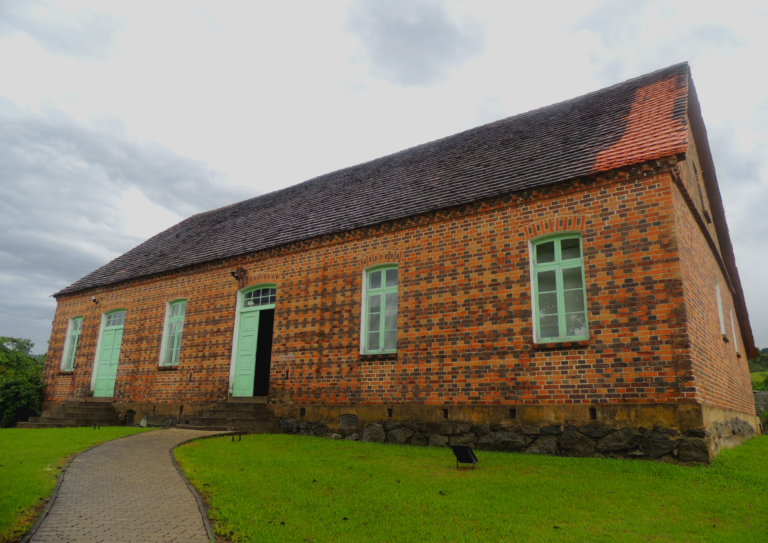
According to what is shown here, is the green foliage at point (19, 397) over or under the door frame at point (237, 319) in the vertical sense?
under

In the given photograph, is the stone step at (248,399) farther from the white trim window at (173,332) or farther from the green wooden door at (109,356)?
the green wooden door at (109,356)

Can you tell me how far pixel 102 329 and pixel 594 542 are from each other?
1700 cm

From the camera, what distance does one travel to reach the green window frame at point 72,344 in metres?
17.9

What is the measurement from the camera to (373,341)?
11211 mm

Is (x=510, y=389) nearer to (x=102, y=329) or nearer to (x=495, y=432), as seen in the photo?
(x=495, y=432)

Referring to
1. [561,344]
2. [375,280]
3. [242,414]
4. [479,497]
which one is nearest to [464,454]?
[479,497]

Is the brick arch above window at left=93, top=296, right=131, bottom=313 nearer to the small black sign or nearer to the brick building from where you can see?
the brick building

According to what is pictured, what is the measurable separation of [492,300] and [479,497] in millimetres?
4333

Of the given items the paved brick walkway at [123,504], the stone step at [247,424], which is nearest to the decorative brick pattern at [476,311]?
the stone step at [247,424]

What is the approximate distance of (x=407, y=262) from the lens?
10930 millimetres

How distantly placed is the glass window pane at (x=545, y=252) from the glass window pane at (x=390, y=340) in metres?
3.41

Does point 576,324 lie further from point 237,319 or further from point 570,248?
point 237,319

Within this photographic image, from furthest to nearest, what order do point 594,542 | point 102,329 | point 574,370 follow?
point 102,329
point 574,370
point 594,542

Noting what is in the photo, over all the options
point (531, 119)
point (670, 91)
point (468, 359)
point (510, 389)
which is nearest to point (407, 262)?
point (468, 359)
